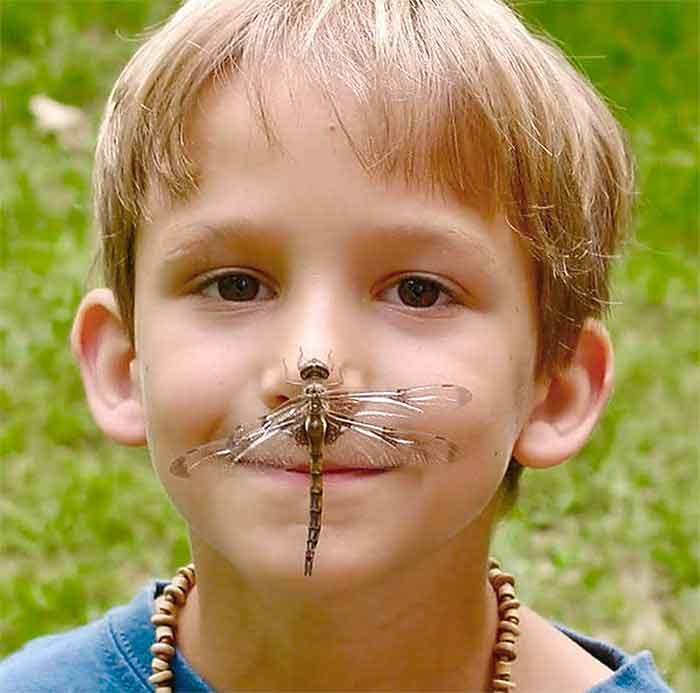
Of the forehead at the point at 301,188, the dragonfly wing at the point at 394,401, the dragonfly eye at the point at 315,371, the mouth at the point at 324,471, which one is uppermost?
the forehead at the point at 301,188

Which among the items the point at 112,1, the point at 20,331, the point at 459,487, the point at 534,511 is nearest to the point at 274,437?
the point at 459,487

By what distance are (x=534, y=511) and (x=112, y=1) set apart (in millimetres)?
3078

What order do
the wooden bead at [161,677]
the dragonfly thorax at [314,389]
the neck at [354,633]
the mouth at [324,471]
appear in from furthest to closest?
the wooden bead at [161,677] < the neck at [354,633] < the mouth at [324,471] < the dragonfly thorax at [314,389]

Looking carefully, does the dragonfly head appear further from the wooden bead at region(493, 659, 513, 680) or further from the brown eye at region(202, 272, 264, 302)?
the wooden bead at region(493, 659, 513, 680)

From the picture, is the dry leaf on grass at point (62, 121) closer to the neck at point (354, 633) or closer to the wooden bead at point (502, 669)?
the neck at point (354, 633)

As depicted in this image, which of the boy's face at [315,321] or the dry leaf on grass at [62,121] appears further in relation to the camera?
the dry leaf on grass at [62,121]

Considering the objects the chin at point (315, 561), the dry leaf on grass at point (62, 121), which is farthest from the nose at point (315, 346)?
the dry leaf on grass at point (62, 121)

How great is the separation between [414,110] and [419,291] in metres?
0.21

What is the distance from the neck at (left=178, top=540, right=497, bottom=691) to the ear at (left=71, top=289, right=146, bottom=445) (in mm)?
193

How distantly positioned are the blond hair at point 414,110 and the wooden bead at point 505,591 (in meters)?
0.37

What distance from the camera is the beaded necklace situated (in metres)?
2.27

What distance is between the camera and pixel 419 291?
193cm

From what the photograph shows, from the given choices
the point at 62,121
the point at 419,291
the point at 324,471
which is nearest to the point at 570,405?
the point at 419,291

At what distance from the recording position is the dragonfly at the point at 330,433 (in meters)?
1.78
